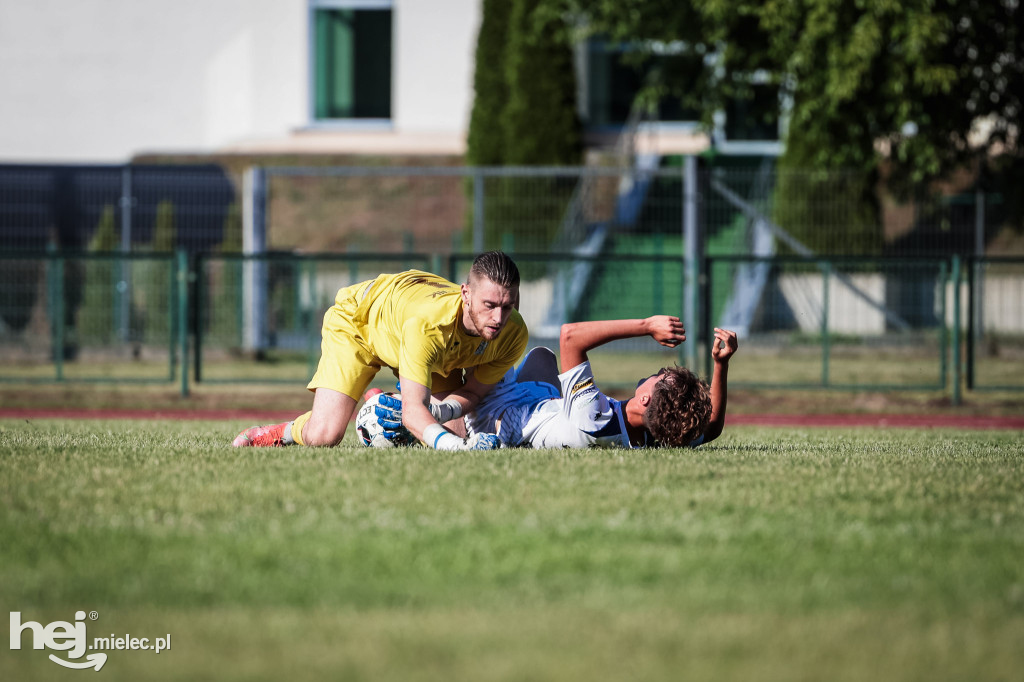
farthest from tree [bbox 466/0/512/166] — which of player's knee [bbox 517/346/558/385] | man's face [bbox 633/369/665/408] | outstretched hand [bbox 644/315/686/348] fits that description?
outstretched hand [bbox 644/315/686/348]

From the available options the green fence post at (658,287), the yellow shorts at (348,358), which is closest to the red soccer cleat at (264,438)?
the yellow shorts at (348,358)

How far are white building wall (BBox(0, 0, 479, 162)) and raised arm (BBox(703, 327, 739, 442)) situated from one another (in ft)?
67.9

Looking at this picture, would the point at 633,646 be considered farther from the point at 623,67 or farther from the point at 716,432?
the point at 623,67

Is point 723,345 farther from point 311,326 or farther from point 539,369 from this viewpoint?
point 311,326

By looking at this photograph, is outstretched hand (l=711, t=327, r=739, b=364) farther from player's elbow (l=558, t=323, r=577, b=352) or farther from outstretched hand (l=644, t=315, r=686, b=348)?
player's elbow (l=558, t=323, r=577, b=352)

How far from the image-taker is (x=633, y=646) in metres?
2.81

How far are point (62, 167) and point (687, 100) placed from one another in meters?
9.94

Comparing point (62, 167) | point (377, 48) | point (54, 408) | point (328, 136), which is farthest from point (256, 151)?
point (54, 408)

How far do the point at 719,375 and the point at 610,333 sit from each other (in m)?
0.60

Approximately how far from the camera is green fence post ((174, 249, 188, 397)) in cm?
1319

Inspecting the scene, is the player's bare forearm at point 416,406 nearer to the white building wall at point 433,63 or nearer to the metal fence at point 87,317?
the metal fence at point 87,317

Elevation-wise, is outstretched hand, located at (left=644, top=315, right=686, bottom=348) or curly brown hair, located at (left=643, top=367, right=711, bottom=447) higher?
outstretched hand, located at (left=644, top=315, right=686, bottom=348)

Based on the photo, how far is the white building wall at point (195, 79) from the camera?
2650 cm

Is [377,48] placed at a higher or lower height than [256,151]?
higher
